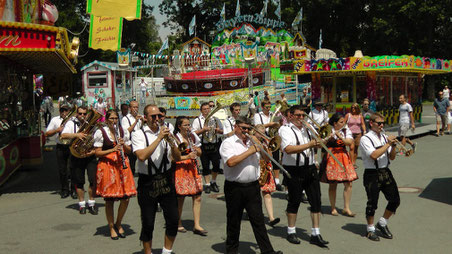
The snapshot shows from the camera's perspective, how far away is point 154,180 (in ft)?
16.5

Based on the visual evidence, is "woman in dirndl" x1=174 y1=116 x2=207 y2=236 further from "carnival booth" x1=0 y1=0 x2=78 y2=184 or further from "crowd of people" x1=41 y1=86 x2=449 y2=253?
"carnival booth" x1=0 y1=0 x2=78 y2=184

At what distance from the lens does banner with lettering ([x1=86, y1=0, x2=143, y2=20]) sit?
32.0 ft

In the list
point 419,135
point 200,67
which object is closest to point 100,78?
Result: point 200,67

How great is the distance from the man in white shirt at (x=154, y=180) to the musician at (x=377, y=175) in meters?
2.67

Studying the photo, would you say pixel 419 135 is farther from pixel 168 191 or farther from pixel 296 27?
pixel 296 27

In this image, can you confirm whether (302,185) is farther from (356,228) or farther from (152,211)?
(152,211)

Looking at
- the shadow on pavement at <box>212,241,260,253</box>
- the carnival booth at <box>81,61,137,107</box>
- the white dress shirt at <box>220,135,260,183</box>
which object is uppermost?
the carnival booth at <box>81,61,137,107</box>

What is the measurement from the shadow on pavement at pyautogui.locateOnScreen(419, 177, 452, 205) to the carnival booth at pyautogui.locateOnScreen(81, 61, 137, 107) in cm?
2733

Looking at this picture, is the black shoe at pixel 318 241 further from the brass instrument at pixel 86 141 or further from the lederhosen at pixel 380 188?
the brass instrument at pixel 86 141

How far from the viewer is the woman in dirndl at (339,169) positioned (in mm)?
7312

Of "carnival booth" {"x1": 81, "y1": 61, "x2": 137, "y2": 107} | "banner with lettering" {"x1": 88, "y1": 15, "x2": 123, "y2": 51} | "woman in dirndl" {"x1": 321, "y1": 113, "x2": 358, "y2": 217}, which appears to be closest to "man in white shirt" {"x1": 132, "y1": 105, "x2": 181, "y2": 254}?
"woman in dirndl" {"x1": 321, "y1": 113, "x2": 358, "y2": 217}

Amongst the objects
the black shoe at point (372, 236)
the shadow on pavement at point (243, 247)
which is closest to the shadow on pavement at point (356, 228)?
the black shoe at point (372, 236)

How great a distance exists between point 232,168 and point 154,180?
893mm

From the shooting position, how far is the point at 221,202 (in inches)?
333
